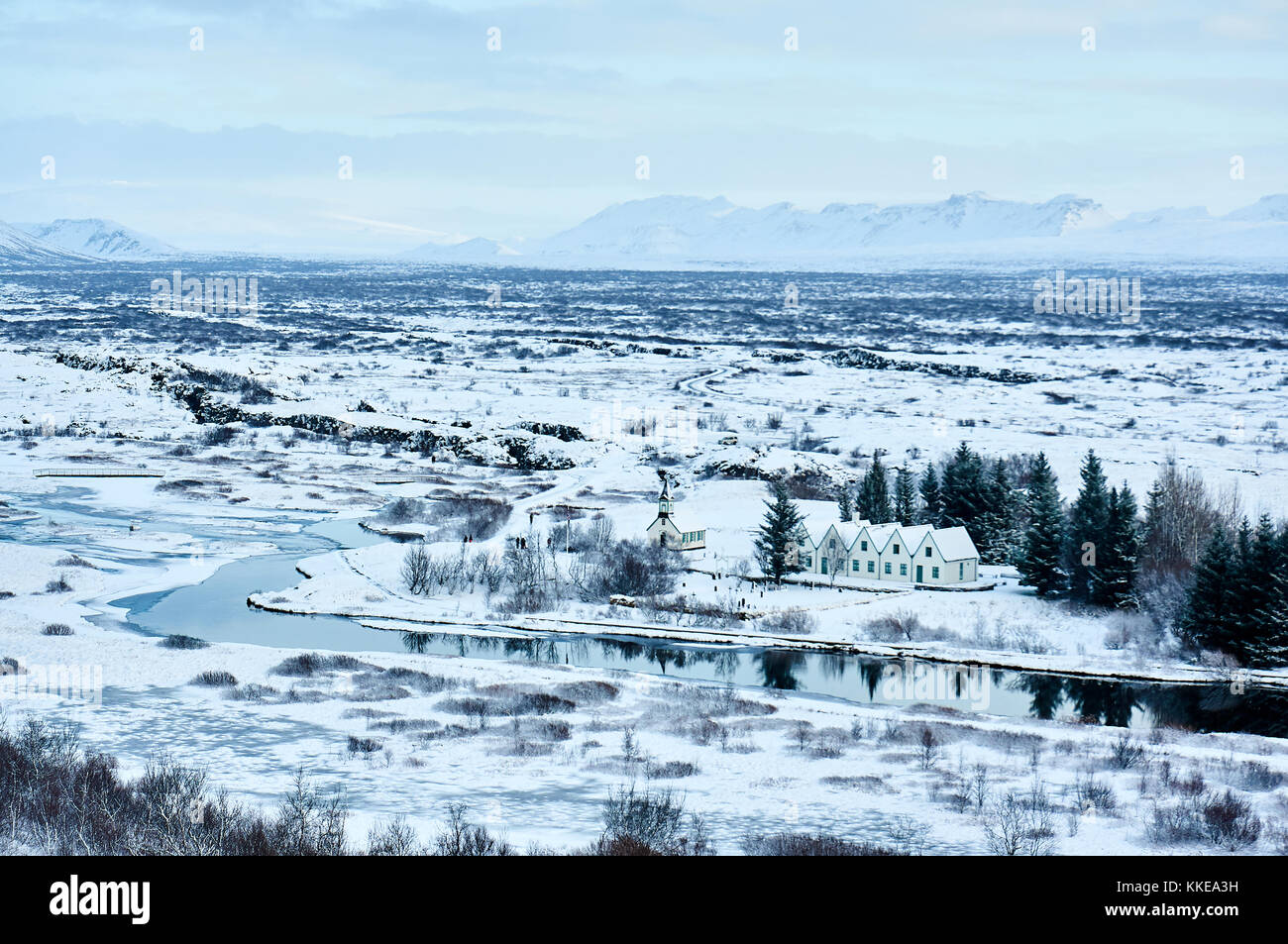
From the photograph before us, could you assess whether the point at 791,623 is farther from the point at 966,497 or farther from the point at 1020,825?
the point at 1020,825

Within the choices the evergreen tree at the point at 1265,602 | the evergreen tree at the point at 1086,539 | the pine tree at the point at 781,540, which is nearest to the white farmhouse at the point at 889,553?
the pine tree at the point at 781,540

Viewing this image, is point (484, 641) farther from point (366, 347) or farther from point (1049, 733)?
point (366, 347)

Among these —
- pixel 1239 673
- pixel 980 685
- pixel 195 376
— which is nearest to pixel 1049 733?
→ pixel 980 685

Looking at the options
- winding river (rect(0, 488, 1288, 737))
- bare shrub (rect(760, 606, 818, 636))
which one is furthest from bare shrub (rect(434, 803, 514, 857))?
bare shrub (rect(760, 606, 818, 636))

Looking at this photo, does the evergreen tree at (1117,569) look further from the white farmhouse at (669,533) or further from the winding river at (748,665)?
the white farmhouse at (669,533)

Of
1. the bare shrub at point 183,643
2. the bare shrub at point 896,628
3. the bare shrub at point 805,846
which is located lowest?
the bare shrub at point 896,628
